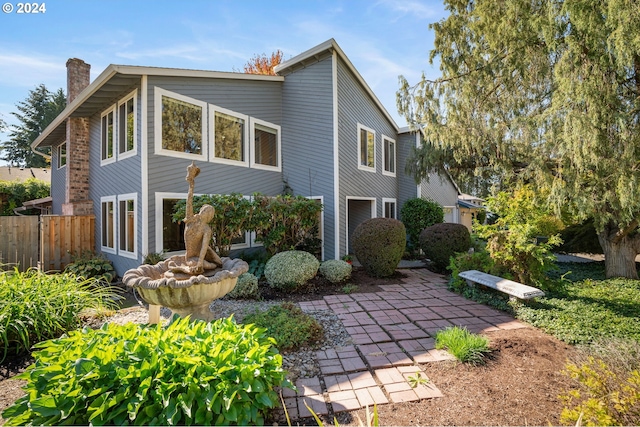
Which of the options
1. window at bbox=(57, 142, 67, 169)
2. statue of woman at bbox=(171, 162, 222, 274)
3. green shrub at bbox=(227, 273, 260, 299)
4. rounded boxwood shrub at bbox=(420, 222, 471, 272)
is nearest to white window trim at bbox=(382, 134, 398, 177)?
rounded boxwood shrub at bbox=(420, 222, 471, 272)

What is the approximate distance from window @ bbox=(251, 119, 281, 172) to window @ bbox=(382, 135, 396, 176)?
15.1 feet

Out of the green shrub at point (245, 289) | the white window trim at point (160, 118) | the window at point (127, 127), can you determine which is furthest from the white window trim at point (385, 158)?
the window at point (127, 127)

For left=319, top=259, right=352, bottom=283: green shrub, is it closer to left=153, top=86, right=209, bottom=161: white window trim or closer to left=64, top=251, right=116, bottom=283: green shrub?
left=153, top=86, right=209, bottom=161: white window trim

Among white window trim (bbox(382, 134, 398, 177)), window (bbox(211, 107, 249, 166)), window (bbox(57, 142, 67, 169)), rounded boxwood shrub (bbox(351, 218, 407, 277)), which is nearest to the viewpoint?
rounded boxwood shrub (bbox(351, 218, 407, 277))

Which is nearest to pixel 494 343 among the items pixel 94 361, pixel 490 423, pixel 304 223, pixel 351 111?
pixel 490 423

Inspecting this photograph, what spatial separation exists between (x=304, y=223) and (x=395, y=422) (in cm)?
606

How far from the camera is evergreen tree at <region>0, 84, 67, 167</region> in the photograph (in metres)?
32.0

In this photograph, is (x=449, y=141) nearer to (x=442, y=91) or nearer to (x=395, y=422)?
(x=442, y=91)

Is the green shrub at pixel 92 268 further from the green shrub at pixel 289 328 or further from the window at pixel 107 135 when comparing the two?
the green shrub at pixel 289 328

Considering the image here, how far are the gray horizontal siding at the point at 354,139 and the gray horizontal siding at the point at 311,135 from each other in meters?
0.41

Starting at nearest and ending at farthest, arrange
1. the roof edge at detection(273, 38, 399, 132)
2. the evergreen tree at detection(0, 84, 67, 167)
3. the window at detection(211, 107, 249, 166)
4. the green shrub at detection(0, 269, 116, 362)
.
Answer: the green shrub at detection(0, 269, 116, 362)
the window at detection(211, 107, 249, 166)
the roof edge at detection(273, 38, 399, 132)
the evergreen tree at detection(0, 84, 67, 167)

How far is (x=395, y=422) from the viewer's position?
247cm

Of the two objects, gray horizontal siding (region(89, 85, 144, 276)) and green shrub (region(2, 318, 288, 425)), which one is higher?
gray horizontal siding (region(89, 85, 144, 276))

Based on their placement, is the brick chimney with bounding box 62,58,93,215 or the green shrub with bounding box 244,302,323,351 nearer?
the green shrub with bounding box 244,302,323,351
